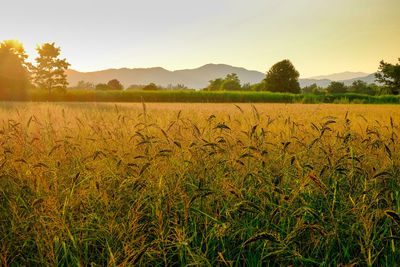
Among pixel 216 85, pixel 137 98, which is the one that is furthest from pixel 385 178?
pixel 216 85

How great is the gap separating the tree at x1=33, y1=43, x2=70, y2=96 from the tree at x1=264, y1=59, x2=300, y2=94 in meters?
47.6

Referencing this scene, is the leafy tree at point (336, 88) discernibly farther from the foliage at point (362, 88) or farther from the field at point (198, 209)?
the field at point (198, 209)

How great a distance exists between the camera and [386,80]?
65.8 metres

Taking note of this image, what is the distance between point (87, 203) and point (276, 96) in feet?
146

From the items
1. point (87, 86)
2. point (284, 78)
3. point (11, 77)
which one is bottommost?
point (11, 77)

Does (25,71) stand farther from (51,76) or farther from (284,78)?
(284,78)

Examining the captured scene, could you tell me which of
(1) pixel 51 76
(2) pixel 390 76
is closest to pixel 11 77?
(1) pixel 51 76

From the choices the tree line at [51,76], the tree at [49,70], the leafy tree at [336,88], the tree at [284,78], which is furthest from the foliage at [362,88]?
the tree at [49,70]

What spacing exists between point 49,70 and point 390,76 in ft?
259

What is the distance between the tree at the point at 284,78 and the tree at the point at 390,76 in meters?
22.5

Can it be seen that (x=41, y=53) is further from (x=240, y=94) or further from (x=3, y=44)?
(x=240, y=94)

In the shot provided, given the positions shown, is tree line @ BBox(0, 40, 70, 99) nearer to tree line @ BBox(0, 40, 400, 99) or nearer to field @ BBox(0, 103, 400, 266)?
tree line @ BBox(0, 40, 400, 99)

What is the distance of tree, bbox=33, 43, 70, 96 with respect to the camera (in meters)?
46.4

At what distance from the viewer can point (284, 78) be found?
64.5 metres
